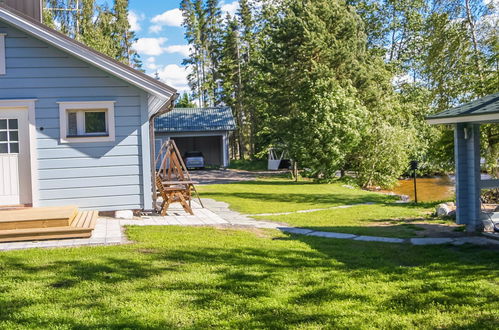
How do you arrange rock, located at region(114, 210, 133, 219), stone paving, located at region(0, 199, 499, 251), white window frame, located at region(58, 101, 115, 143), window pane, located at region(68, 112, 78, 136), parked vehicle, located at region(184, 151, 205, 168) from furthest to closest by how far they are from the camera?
parked vehicle, located at region(184, 151, 205, 168), rock, located at region(114, 210, 133, 219), window pane, located at region(68, 112, 78, 136), white window frame, located at region(58, 101, 115, 143), stone paving, located at region(0, 199, 499, 251)

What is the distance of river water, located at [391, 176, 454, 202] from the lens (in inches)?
746

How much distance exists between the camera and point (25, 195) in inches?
377

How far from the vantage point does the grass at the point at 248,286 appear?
4223 millimetres

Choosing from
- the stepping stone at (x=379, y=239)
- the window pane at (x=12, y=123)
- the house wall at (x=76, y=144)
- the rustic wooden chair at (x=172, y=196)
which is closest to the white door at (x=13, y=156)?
the window pane at (x=12, y=123)

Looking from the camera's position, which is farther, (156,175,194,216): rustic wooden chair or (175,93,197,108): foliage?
(175,93,197,108): foliage

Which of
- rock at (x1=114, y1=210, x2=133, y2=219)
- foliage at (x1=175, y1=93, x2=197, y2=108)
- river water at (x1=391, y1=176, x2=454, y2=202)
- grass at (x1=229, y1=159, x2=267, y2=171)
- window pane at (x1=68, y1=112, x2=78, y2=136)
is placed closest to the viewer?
window pane at (x1=68, y1=112, x2=78, y2=136)

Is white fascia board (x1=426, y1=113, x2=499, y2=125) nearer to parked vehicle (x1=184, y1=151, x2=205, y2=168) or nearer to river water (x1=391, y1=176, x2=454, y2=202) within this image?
river water (x1=391, y1=176, x2=454, y2=202)

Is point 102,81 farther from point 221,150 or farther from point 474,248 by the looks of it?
point 221,150

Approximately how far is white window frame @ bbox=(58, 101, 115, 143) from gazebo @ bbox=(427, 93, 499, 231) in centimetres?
628

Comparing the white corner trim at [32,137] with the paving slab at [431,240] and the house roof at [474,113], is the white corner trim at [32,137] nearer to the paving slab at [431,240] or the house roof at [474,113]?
the paving slab at [431,240]

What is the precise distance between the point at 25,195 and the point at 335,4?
1946 centimetres

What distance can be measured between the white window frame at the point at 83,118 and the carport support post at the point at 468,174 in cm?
662

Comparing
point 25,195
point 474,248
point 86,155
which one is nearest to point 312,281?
point 474,248

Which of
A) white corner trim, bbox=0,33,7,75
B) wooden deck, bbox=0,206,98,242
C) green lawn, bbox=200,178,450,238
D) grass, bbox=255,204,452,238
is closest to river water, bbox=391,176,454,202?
green lawn, bbox=200,178,450,238
